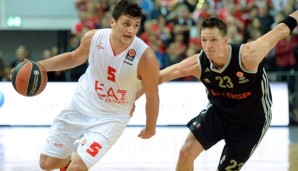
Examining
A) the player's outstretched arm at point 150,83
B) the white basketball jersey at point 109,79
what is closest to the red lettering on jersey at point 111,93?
the white basketball jersey at point 109,79

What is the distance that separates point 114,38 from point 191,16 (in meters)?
9.31

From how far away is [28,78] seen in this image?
6027mm

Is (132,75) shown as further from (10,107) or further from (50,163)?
Result: (10,107)

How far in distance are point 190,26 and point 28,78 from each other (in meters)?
9.06

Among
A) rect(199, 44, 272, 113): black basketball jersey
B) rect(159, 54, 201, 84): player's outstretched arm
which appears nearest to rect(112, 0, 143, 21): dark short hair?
rect(159, 54, 201, 84): player's outstretched arm

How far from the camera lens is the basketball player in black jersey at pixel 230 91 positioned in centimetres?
582

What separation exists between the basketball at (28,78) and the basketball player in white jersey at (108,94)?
0.35 metres

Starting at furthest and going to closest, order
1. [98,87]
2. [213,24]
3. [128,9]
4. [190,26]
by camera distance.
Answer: [190,26] < [98,87] < [213,24] < [128,9]

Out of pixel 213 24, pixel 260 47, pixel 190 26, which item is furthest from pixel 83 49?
pixel 190 26

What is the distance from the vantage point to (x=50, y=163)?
19.5 feet

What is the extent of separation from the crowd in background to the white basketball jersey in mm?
7907

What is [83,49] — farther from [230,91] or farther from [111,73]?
[230,91]

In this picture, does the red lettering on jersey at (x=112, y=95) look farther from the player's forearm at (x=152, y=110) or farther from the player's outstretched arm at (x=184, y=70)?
the player's outstretched arm at (x=184, y=70)

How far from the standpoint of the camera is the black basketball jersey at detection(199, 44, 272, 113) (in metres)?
5.86
